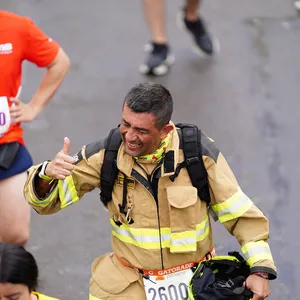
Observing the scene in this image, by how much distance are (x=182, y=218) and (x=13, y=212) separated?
1.26 m

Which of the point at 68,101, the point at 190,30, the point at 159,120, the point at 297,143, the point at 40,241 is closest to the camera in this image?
the point at 159,120

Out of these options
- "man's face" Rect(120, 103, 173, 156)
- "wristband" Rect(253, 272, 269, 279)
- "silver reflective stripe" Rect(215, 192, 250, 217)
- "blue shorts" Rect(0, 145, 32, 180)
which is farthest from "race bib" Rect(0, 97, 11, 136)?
"wristband" Rect(253, 272, 269, 279)

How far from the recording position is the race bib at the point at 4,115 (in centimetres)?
468

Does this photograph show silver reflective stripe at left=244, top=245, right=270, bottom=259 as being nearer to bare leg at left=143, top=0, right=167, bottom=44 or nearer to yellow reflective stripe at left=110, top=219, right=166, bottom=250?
yellow reflective stripe at left=110, top=219, right=166, bottom=250

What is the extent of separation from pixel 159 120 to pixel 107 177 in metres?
0.36

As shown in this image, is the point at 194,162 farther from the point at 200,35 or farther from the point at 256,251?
the point at 200,35

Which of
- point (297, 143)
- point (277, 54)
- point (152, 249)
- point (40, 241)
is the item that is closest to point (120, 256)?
point (152, 249)

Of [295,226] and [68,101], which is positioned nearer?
[295,226]

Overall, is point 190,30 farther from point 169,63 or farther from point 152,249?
point 152,249

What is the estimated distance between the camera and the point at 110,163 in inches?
150

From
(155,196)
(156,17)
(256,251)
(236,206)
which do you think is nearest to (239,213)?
(236,206)

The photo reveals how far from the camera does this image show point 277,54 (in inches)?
323

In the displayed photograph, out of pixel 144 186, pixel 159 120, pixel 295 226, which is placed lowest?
pixel 295 226

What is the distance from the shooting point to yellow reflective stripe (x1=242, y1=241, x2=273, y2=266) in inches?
148
